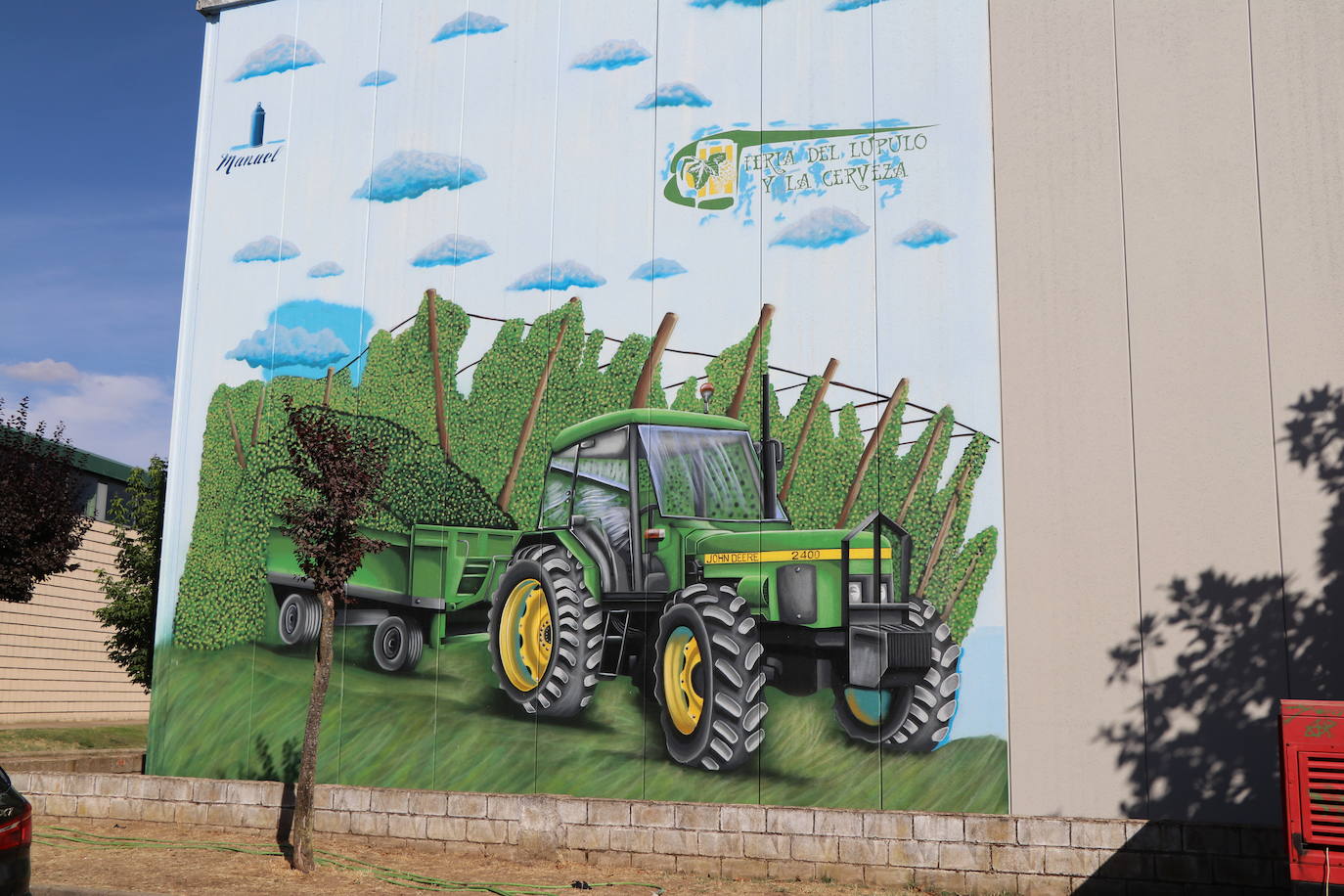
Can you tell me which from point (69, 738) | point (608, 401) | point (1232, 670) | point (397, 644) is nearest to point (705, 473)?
point (608, 401)

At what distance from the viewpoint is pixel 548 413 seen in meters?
15.7

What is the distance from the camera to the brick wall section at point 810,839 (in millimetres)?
11273

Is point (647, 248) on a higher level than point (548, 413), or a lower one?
higher

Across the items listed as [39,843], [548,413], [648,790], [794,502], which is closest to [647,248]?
[548,413]

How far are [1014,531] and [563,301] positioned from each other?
22.9ft

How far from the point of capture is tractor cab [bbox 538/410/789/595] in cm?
1440

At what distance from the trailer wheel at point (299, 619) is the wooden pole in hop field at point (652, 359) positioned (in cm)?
596

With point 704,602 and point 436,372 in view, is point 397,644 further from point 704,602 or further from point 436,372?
point 704,602

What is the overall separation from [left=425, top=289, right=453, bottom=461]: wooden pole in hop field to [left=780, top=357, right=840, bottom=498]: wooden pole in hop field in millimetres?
5132

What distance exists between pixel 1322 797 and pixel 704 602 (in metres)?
7.11

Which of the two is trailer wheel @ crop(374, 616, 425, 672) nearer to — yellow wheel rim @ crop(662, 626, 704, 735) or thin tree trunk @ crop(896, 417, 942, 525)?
yellow wheel rim @ crop(662, 626, 704, 735)

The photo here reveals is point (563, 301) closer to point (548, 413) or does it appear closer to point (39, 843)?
point (548, 413)

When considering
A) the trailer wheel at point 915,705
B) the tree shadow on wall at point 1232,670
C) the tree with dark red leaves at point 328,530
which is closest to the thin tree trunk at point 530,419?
the tree with dark red leaves at point 328,530

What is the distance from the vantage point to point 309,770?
12.9 m
